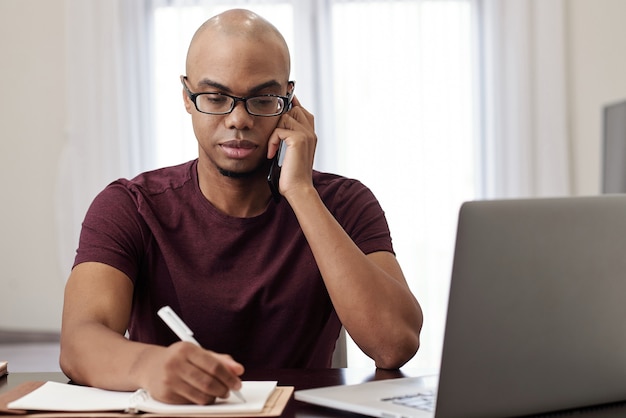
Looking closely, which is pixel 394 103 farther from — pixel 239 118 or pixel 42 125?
pixel 239 118

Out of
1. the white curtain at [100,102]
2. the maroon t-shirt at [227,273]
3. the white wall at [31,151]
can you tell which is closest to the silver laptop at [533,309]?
the maroon t-shirt at [227,273]

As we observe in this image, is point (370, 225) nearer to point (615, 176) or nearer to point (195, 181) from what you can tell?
point (195, 181)

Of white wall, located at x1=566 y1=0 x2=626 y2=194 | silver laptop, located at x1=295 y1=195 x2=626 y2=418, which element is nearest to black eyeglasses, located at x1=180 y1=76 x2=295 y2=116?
silver laptop, located at x1=295 y1=195 x2=626 y2=418

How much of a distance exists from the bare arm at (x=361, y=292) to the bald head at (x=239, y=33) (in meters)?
0.32

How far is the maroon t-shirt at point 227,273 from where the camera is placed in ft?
5.52

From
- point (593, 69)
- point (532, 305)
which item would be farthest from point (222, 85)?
point (593, 69)

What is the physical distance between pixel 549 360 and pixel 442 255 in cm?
365

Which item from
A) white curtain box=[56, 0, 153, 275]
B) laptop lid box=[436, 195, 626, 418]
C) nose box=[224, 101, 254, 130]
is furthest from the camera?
white curtain box=[56, 0, 153, 275]

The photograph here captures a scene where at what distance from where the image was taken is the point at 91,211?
1693 millimetres

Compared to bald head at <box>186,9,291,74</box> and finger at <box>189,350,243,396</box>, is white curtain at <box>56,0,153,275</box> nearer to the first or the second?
bald head at <box>186,9,291,74</box>

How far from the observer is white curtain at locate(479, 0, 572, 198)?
4.54m

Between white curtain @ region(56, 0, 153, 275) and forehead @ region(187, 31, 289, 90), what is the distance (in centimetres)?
287

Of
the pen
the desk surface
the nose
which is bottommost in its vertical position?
the desk surface

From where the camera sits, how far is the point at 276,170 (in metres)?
1.75
